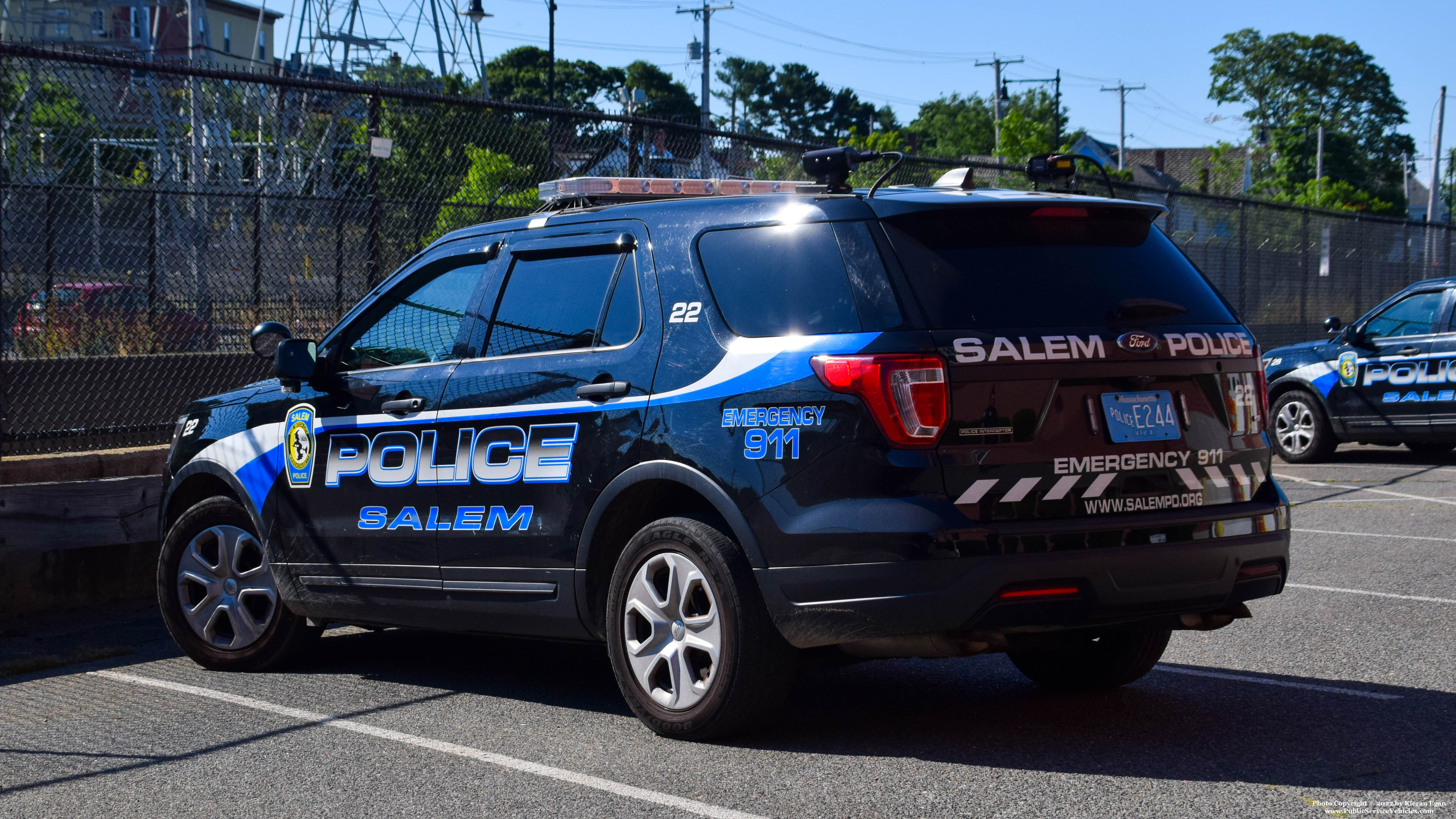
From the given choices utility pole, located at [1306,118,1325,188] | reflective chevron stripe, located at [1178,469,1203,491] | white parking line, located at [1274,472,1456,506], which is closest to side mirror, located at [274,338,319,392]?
reflective chevron stripe, located at [1178,469,1203,491]

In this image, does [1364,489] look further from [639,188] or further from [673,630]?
[673,630]

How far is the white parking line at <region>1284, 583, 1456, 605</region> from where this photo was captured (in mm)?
7652

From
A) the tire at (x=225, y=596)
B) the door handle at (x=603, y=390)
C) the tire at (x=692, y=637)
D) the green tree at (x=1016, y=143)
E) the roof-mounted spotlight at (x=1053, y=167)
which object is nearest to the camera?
the tire at (x=692, y=637)

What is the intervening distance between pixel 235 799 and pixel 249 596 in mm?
2233

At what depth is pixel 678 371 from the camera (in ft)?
16.7

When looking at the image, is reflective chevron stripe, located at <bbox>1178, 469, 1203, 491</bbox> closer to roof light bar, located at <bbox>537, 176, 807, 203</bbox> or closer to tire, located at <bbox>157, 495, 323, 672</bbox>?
roof light bar, located at <bbox>537, 176, 807, 203</bbox>

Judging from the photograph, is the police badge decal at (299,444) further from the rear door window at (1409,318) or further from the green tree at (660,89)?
the green tree at (660,89)

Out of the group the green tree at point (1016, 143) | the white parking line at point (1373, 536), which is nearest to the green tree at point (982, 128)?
the green tree at point (1016, 143)

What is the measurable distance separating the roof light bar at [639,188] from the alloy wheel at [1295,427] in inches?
409

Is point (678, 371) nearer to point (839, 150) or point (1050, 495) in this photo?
point (839, 150)

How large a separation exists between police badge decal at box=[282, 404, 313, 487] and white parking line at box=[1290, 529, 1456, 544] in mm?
6300

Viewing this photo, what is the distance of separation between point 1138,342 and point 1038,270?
1.29 feet

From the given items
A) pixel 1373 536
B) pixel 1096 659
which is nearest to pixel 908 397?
pixel 1096 659

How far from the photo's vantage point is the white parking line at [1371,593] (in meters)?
7.65
